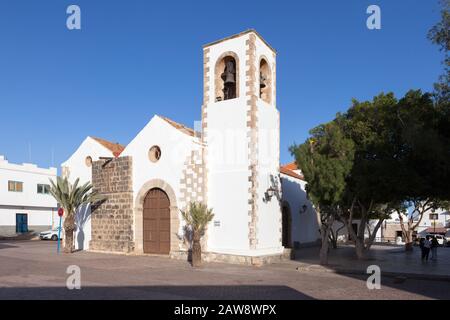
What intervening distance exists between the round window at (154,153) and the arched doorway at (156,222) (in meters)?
1.45

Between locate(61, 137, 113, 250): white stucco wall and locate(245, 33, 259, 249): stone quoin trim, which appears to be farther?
locate(61, 137, 113, 250): white stucco wall

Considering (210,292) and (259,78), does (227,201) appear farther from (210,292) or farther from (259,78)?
(210,292)

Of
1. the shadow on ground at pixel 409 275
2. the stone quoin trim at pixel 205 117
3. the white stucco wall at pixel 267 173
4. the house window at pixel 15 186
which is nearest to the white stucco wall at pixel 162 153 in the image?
the stone quoin trim at pixel 205 117

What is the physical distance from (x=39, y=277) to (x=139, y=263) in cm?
460

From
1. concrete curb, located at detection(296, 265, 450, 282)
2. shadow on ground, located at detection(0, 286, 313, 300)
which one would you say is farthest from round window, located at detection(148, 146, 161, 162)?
shadow on ground, located at detection(0, 286, 313, 300)

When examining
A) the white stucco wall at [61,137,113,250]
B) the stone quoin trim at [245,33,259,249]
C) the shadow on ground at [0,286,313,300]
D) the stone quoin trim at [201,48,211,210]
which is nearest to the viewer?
the shadow on ground at [0,286,313,300]

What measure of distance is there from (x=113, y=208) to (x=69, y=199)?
2.14 meters

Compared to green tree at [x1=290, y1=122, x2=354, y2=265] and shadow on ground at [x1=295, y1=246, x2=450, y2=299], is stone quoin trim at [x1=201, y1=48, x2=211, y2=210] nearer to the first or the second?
green tree at [x1=290, y1=122, x2=354, y2=265]

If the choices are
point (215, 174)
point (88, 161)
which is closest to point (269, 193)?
point (215, 174)

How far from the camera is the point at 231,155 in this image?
58.4 ft

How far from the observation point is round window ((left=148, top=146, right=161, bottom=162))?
19.9 m

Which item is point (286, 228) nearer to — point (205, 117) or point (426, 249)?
point (426, 249)

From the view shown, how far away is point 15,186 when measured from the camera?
37.2m

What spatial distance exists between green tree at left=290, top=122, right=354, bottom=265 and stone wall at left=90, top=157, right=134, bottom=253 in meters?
8.42
